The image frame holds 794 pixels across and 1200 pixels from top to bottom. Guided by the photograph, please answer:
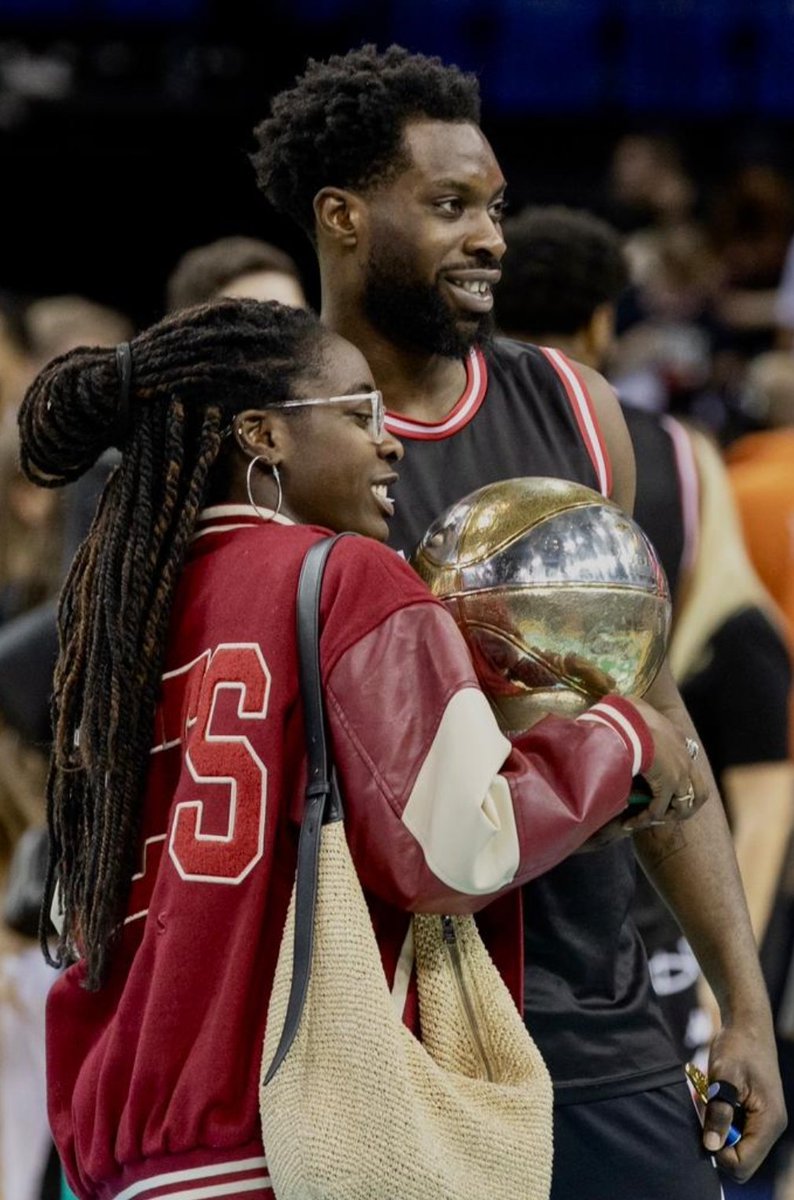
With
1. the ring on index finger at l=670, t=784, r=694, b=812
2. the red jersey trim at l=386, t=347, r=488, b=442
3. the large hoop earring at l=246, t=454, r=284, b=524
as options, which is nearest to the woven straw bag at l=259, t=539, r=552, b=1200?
the large hoop earring at l=246, t=454, r=284, b=524

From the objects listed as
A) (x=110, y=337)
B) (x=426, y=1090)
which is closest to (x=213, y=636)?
(x=426, y=1090)

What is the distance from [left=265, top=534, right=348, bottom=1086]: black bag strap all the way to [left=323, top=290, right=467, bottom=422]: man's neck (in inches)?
26.4

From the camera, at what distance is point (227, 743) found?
2.74 meters

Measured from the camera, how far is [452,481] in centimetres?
333

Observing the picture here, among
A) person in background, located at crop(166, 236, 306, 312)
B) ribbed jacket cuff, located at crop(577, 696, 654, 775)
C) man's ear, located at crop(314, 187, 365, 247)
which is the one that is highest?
man's ear, located at crop(314, 187, 365, 247)

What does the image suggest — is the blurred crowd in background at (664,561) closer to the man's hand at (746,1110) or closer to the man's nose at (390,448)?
the man's nose at (390,448)

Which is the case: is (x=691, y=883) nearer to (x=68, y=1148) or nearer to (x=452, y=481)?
(x=452, y=481)

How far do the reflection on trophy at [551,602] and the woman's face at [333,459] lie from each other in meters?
0.14

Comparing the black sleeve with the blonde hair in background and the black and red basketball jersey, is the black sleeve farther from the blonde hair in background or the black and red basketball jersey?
the black and red basketball jersey

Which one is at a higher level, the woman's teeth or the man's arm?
the woman's teeth

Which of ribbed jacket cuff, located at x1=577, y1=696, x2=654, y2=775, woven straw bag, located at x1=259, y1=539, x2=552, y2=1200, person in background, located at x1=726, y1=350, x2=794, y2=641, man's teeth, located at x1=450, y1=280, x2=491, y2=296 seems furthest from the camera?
person in background, located at x1=726, y1=350, x2=794, y2=641

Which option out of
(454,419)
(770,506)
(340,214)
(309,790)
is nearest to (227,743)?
(309,790)

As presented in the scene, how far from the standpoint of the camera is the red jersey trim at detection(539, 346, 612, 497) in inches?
134

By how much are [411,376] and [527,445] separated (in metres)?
0.21
